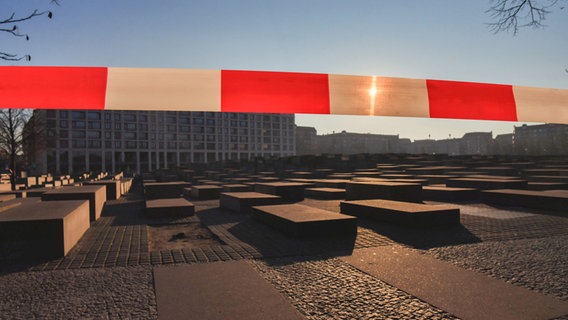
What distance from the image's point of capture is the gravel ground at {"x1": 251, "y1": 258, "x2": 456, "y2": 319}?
3.22 meters

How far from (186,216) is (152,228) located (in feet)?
5.78

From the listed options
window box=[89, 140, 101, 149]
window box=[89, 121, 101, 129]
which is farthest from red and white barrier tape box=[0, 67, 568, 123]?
window box=[89, 140, 101, 149]

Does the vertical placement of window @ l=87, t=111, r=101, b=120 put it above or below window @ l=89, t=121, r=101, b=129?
above

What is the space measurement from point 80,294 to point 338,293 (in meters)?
2.55

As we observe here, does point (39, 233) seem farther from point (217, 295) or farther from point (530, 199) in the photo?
point (530, 199)

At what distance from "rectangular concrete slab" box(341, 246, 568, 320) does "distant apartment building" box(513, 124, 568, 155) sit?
87.6m

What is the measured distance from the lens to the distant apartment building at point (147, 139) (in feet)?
310

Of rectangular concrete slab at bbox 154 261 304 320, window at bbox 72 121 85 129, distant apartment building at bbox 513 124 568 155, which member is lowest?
rectangular concrete slab at bbox 154 261 304 320

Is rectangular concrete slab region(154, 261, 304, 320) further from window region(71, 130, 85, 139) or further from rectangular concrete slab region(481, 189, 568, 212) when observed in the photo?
window region(71, 130, 85, 139)

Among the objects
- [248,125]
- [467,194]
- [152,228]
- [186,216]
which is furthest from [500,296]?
[248,125]

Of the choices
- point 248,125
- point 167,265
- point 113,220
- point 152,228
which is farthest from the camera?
point 248,125

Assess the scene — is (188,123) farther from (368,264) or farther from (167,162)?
(368,264)

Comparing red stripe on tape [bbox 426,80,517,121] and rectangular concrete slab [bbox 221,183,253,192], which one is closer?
red stripe on tape [bbox 426,80,517,121]

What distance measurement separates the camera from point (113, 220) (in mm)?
9391
